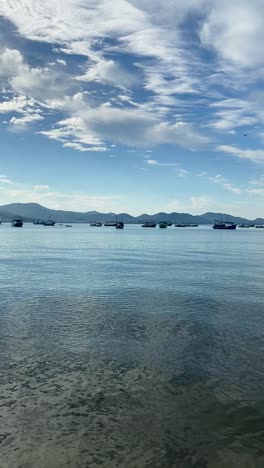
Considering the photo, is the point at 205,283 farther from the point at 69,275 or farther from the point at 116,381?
the point at 116,381

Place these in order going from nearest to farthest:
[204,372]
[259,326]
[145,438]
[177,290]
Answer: [145,438]
[204,372]
[259,326]
[177,290]

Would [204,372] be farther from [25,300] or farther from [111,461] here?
[25,300]

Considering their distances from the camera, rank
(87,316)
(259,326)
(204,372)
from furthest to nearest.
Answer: (87,316) → (259,326) → (204,372)

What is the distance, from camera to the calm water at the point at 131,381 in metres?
12.4

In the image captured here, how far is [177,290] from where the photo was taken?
4138cm

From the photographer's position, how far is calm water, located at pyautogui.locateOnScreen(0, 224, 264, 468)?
12.4 meters

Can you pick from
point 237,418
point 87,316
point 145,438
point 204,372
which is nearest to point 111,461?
point 145,438

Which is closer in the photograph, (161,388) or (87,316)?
(161,388)

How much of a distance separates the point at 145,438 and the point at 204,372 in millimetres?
6596

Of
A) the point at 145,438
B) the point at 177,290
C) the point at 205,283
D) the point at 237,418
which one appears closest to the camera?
the point at 145,438

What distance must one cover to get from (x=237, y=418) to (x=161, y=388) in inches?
145

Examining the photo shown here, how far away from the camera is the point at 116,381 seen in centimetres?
1753

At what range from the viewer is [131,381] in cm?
1755

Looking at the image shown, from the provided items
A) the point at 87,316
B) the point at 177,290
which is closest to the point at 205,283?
the point at 177,290
